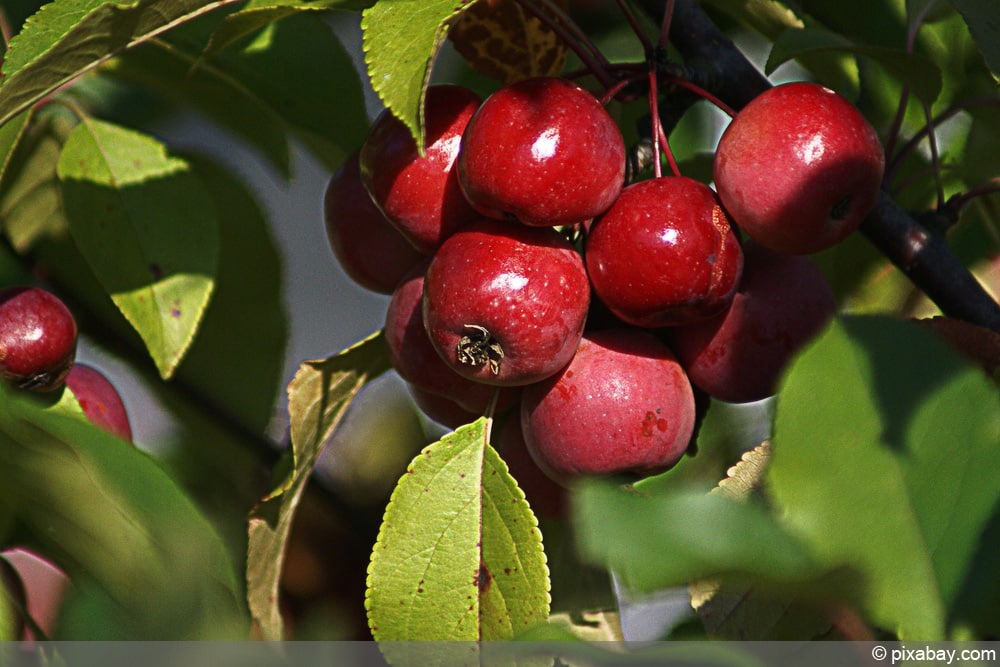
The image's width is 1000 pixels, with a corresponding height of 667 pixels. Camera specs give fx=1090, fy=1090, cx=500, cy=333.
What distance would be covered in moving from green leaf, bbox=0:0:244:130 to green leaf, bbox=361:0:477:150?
5.2 inches

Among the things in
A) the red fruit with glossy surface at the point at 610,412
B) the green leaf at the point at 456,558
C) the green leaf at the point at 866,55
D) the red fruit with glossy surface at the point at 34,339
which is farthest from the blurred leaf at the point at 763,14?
the red fruit with glossy surface at the point at 34,339

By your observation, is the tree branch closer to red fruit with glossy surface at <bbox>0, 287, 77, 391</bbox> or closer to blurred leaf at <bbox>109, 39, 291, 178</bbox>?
blurred leaf at <bbox>109, 39, 291, 178</bbox>

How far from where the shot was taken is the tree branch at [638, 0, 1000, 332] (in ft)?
2.87

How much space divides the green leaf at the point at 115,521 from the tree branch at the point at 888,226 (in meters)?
0.56

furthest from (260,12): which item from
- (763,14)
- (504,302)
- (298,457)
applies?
(763,14)

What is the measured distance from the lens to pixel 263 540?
99 centimetres

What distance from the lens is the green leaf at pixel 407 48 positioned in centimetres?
66

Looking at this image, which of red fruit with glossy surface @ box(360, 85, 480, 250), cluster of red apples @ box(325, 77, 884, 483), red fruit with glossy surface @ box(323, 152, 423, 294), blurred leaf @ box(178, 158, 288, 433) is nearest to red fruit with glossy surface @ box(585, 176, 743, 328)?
cluster of red apples @ box(325, 77, 884, 483)

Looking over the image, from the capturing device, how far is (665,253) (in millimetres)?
749

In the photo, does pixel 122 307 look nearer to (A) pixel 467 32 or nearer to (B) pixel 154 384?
(B) pixel 154 384

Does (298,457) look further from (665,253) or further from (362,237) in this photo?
(665,253)

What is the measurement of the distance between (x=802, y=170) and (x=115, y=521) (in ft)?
1.64

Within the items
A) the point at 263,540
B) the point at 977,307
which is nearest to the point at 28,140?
the point at 263,540

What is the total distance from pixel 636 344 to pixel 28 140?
779mm
